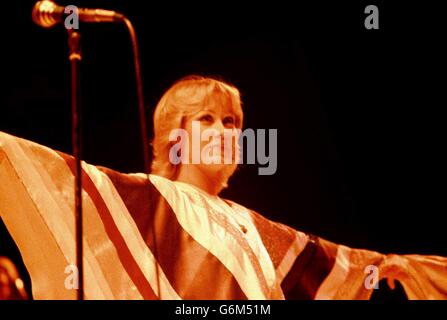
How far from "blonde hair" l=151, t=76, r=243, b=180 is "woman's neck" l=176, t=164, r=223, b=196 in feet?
0.16

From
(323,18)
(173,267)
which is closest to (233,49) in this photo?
(323,18)

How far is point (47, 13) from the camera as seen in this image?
153 centimetres

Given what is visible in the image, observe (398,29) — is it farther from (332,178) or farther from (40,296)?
(40,296)

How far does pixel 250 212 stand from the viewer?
244 cm

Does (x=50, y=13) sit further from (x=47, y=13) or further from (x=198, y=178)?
(x=198, y=178)

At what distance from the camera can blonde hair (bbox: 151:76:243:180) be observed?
2400 mm

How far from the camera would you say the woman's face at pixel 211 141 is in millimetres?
2334

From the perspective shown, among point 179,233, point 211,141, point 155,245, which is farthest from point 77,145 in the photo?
point 211,141

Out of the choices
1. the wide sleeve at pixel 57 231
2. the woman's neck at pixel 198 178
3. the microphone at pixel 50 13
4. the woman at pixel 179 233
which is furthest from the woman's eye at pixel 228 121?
the microphone at pixel 50 13

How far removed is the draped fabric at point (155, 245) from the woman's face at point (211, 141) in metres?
0.12

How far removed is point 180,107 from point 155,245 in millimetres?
744

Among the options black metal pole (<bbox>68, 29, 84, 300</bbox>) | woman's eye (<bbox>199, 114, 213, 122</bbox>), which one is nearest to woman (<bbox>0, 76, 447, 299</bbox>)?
woman's eye (<bbox>199, 114, 213, 122</bbox>)

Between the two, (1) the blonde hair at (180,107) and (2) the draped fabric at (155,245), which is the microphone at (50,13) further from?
(1) the blonde hair at (180,107)

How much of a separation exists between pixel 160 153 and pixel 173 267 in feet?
2.01
